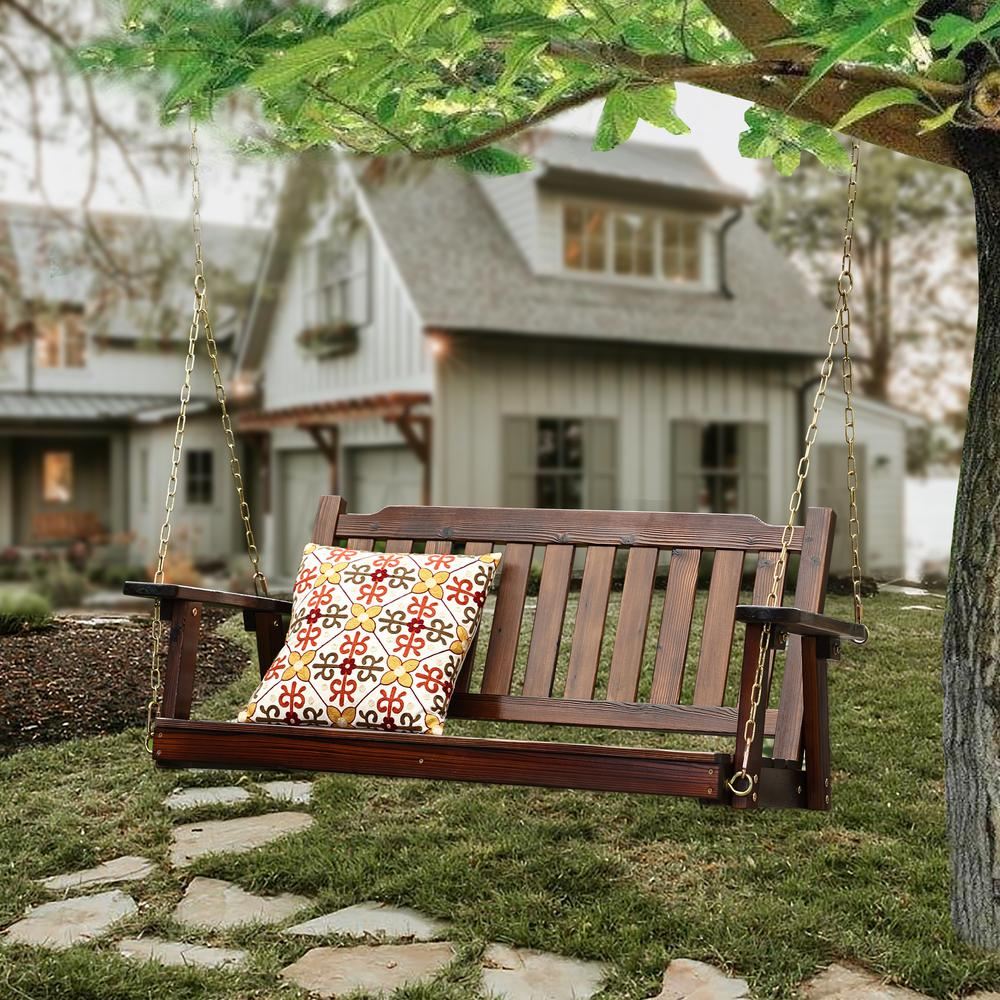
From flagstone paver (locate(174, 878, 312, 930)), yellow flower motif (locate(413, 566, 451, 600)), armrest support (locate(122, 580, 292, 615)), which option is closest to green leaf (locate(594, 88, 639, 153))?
yellow flower motif (locate(413, 566, 451, 600))

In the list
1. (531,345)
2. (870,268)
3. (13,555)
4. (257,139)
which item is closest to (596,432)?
(531,345)

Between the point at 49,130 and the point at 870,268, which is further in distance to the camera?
the point at 870,268

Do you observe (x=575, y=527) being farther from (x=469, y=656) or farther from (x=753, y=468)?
(x=753, y=468)

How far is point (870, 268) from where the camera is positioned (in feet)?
42.3

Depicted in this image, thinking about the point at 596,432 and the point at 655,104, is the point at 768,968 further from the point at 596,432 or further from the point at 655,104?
the point at 596,432

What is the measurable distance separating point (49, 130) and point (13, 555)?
534cm

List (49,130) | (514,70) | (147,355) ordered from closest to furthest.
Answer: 1. (514,70)
2. (49,130)
3. (147,355)

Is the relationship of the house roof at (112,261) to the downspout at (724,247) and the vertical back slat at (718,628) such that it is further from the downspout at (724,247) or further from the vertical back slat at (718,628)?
the vertical back slat at (718,628)

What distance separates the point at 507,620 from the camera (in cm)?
296

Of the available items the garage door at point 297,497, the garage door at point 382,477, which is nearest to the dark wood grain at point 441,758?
the garage door at point 382,477

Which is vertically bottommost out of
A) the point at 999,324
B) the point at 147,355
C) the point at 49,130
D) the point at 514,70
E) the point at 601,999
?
the point at 601,999

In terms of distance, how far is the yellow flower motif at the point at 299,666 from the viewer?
9.32ft

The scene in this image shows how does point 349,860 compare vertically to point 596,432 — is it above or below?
below

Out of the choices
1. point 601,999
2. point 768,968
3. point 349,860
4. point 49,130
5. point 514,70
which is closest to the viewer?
point 514,70
